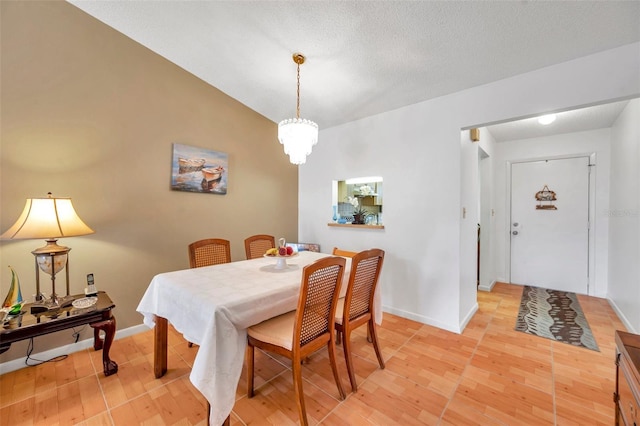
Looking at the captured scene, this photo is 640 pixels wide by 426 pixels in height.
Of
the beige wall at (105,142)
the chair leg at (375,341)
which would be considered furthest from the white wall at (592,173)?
the beige wall at (105,142)

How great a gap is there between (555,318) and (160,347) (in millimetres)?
4013

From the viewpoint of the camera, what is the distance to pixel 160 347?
6.20 feet

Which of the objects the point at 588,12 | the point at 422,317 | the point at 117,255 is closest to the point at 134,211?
the point at 117,255

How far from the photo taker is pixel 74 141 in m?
2.21

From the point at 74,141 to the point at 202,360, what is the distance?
2240 mm

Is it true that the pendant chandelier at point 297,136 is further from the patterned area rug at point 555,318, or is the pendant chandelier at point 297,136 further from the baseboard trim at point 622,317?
the baseboard trim at point 622,317

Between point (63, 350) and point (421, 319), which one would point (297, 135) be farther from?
point (63, 350)

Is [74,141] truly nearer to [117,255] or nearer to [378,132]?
[117,255]

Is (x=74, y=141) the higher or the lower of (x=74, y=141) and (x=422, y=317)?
the higher

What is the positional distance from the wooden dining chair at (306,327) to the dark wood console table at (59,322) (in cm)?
115

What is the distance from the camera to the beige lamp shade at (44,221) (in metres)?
1.72

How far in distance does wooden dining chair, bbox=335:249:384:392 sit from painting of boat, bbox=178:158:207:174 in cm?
219

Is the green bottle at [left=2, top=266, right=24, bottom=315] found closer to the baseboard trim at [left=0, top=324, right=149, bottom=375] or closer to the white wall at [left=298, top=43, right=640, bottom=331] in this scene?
the baseboard trim at [left=0, top=324, right=149, bottom=375]

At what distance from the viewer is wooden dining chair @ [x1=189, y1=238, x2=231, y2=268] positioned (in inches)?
92.3
